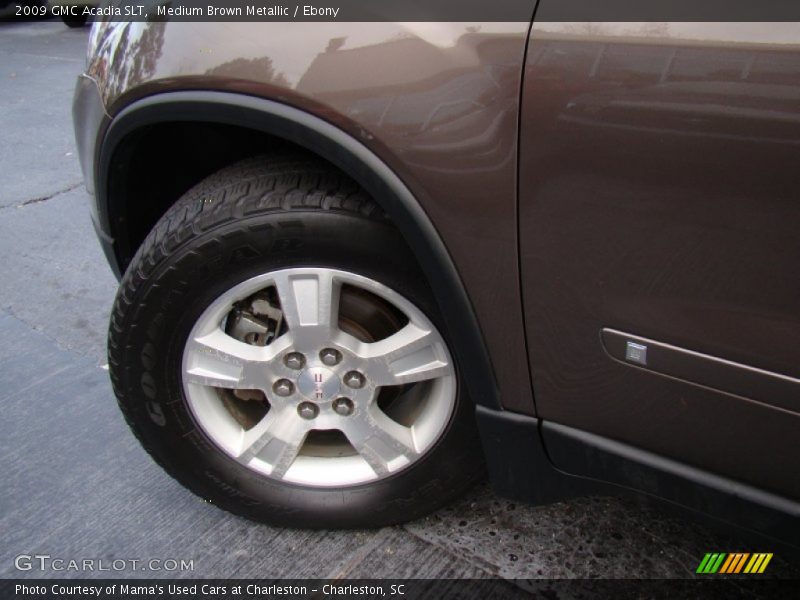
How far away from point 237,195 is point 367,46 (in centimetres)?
49

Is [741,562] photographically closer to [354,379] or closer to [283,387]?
[354,379]

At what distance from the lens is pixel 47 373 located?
9.40 feet

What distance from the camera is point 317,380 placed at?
6.18 feet

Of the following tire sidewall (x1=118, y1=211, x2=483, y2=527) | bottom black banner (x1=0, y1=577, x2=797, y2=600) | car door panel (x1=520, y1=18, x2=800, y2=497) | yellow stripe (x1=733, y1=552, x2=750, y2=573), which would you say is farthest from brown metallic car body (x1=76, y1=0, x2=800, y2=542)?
yellow stripe (x1=733, y1=552, x2=750, y2=573)

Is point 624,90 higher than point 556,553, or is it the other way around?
point 624,90

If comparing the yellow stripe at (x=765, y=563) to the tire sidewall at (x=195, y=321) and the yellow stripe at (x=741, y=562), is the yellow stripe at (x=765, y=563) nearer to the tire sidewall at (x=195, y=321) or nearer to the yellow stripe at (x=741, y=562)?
the yellow stripe at (x=741, y=562)

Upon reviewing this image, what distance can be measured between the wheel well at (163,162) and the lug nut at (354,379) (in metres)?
0.54

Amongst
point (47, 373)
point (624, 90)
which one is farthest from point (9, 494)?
point (624, 90)

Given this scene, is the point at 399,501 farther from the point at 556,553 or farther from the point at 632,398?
the point at 632,398

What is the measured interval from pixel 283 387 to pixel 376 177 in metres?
0.65

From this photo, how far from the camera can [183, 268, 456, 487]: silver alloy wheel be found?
179 centimetres

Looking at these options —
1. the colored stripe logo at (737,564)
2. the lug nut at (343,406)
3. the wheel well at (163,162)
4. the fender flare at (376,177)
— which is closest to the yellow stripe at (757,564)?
the colored stripe logo at (737,564)

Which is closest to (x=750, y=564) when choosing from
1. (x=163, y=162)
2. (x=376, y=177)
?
(x=376, y=177)

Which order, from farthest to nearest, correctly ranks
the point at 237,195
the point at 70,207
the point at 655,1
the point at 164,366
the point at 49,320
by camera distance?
the point at 70,207
the point at 49,320
the point at 164,366
the point at 237,195
the point at 655,1
